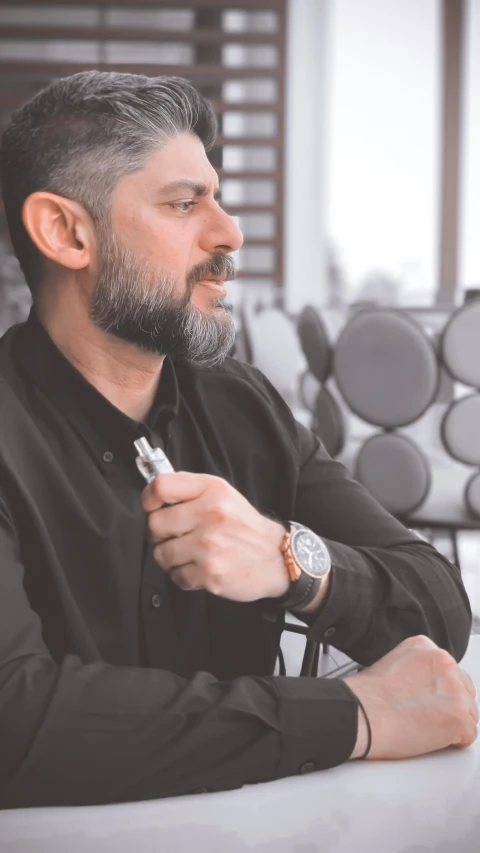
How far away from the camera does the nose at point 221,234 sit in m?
0.98

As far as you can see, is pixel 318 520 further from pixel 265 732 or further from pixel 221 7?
pixel 221 7

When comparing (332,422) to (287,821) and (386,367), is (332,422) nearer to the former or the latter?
(386,367)

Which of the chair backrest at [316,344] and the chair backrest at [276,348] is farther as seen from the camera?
the chair backrest at [276,348]

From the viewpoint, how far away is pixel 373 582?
3.09 ft

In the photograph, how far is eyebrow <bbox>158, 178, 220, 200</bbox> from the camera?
956 millimetres

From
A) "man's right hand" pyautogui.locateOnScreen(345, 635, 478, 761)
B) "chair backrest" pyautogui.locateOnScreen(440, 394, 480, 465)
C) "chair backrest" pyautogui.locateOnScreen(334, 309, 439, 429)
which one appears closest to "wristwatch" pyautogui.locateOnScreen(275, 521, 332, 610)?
"man's right hand" pyautogui.locateOnScreen(345, 635, 478, 761)

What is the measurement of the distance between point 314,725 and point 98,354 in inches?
19.0

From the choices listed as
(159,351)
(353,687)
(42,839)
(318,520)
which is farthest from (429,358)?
(42,839)

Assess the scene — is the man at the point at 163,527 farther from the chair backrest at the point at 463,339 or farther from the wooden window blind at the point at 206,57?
the wooden window blind at the point at 206,57

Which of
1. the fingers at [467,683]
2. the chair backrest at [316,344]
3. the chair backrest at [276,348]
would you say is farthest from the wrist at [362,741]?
the chair backrest at [276,348]

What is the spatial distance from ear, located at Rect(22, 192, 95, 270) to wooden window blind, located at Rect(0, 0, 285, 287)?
187 inches

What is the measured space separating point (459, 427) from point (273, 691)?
1524mm

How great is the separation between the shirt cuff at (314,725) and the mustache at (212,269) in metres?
0.45

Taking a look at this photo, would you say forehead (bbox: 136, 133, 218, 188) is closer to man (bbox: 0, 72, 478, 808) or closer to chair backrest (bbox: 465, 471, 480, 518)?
man (bbox: 0, 72, 478, 808)
